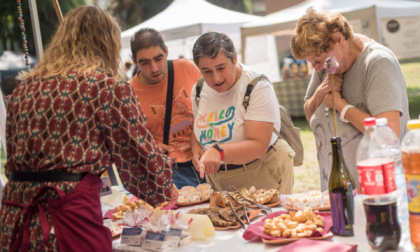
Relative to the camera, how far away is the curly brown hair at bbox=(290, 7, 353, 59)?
1966 mm

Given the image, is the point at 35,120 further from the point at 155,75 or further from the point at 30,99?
the point at 155,75

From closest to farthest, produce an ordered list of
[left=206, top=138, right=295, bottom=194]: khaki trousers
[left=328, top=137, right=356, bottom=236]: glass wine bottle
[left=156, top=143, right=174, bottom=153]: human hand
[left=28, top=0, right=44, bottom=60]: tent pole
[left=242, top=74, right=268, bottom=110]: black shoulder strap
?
[left=328, top=137, right=356, bottom=236]: glass wine bottle, [left=242, top=74, right=268, bottom=110]: black shoulder strap, [left=206, top=138, right=295, bottom=194]: khaki trousers, [left=156, top=143, right=174, bottom=153]: human hand, [left=28, top=0, right=44, bottom=60]: tent pole

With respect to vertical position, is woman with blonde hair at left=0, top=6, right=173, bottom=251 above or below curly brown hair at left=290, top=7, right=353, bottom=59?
below

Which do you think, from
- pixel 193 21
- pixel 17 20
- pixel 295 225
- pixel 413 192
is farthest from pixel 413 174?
pixel 17 20

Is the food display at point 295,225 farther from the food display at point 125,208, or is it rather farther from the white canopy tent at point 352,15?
the white canopy tent at point 352,15

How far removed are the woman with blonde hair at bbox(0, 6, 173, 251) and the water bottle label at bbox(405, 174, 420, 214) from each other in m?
0.79

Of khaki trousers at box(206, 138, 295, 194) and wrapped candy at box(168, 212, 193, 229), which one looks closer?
wrapped candy at box(168, 212, 193, 229)

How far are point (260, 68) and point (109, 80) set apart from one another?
12561mm

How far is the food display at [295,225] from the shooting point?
5.34 feet

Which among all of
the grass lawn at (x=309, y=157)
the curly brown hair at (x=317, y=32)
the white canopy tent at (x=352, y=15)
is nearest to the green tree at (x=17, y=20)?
the white canopy tent at (x=352, y=15)

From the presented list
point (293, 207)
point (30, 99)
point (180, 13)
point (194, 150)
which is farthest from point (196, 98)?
point (180, 13)

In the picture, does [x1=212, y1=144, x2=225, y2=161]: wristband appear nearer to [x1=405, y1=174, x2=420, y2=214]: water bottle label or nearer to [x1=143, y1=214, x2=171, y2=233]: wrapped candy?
[x1=143, y1=214, x2=171, y2=233]: wrapped candy

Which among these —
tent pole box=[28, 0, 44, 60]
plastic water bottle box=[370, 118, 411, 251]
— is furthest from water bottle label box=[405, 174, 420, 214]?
tent pole box=[28, 0, 44, 60]

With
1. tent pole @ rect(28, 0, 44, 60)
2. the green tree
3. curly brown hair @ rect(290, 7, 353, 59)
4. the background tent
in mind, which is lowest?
curly brown hair @ rect(290, 7, 353, 59)
